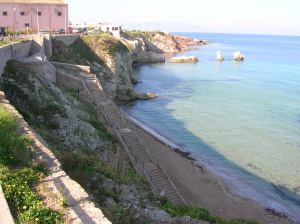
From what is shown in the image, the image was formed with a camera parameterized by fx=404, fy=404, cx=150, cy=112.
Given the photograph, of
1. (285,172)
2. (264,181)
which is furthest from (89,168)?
(285,172)

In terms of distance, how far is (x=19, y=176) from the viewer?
11703 millimetres

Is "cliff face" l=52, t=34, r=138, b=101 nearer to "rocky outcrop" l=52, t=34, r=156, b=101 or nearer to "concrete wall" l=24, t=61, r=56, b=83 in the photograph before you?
"rocky outcrop" l=52, t=34, r=156, b=101

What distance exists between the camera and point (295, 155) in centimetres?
3772

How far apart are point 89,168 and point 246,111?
4191 cm

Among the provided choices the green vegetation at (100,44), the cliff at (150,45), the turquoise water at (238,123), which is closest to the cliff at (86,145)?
the turquoise water at (238,123)

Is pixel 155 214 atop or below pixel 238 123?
atop

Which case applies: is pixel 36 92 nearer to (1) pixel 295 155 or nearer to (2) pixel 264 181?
(2) pixel 264 181

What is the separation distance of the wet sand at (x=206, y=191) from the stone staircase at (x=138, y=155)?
1209 mm

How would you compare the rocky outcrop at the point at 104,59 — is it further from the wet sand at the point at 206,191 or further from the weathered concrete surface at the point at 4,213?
the weathered concrete surface at the point at 4,213

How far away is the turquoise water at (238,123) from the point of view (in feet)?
107

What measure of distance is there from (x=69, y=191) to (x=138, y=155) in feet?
59.9

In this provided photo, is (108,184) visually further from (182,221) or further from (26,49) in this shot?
(26,49)

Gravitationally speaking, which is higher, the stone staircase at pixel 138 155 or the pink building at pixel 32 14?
the pink building at pixel 32 14

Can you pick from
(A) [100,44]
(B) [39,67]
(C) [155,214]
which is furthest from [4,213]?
(A) [100,44]
